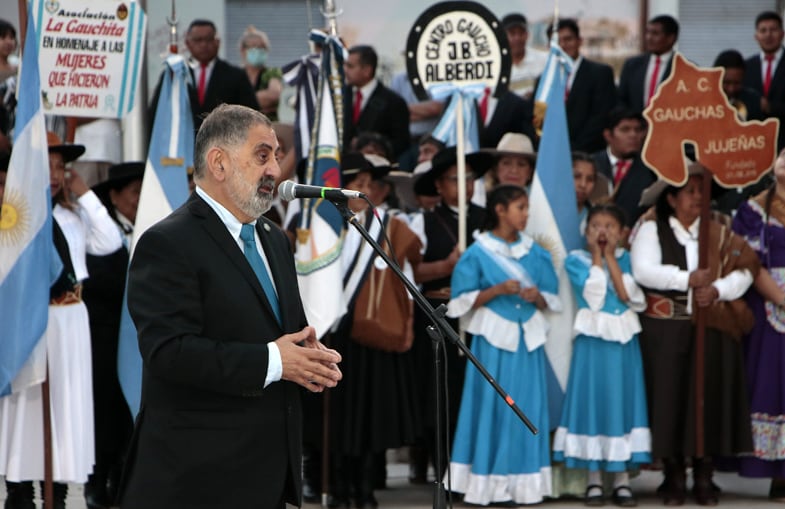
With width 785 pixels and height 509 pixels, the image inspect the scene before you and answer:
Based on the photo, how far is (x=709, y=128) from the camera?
8.30 m

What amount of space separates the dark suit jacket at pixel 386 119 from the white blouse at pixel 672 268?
7.86ft

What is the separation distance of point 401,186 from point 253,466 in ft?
17.3

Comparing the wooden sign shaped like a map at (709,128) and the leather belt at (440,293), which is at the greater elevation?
the wooden sign shaped like a map at (709,128)

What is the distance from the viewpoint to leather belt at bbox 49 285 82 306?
24.4ft

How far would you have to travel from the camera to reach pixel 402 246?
808 centimetres

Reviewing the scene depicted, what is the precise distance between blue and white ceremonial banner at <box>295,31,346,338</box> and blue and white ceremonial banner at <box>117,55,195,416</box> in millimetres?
793

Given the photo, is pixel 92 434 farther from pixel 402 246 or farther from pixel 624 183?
pixel 624 183

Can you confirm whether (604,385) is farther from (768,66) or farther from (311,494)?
(768,66)

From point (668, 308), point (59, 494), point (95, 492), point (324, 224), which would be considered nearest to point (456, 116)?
point (324, 224)

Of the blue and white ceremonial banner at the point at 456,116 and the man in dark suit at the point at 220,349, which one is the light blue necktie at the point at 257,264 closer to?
the man in dark suit at the point at 220,349

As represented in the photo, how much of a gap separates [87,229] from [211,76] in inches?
103

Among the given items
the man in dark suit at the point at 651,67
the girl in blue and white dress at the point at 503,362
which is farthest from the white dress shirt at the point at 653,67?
the girl in blue and white dress at the point at 503,362

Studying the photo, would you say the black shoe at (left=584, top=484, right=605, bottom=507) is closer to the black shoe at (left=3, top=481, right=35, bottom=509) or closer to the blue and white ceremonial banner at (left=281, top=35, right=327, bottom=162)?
the blue and white ceremonial banner at (left=281, top=35, right=327, bottom=162)

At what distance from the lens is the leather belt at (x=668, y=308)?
8.19 meters
